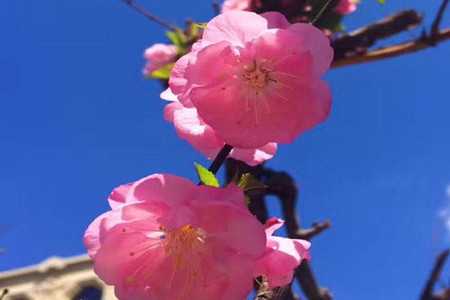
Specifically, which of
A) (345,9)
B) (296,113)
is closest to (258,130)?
(296,113)

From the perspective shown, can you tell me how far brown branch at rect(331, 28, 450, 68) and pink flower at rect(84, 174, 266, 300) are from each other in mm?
1008

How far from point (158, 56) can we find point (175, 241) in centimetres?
210

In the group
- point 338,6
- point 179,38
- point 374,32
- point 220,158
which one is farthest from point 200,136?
point 179,38

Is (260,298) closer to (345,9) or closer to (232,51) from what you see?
(232,51)

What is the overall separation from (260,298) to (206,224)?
0.10 metres

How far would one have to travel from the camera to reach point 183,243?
0.50 m

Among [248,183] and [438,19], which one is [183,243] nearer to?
[248,183]

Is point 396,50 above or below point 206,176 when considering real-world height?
above

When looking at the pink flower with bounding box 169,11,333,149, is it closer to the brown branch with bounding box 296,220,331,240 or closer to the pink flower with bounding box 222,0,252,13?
the brown branch with bounding box 296,220,331,240

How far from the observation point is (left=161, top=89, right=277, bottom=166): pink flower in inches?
21.2

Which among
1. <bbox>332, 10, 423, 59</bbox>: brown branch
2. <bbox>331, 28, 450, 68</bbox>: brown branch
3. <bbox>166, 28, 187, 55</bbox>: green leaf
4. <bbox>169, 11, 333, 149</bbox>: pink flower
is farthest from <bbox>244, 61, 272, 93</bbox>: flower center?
<bbox>166, 28, 187, 55</bbox>: green leaf

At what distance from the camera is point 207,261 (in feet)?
1.63

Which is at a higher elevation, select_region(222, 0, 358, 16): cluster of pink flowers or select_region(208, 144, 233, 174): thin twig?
select_region(222, 0, 358, 16): cluster of pink flowers

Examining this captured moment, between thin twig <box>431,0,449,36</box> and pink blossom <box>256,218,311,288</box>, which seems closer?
pink blossom <box>256,218,311,288</box>
